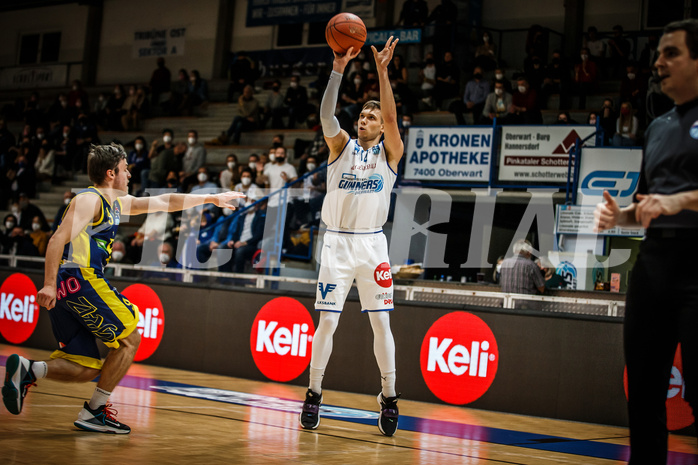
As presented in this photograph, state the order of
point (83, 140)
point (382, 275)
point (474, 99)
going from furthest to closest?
point (83, 140)
point (474, 99)
point (382, 275)

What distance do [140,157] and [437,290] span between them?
10.9 metres

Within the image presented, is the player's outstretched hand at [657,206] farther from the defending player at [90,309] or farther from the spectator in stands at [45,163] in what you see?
the spectator in stands at [45,163]

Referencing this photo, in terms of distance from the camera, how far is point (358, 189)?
600 centimetres

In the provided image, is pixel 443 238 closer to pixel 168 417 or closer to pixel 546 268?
pixel 546 268

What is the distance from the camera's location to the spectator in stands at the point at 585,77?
1573 centimetres

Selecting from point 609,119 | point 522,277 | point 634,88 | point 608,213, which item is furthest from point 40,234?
point 608,213

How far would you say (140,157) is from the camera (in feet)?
57.9

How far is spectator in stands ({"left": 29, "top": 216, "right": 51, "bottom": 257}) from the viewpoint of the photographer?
15.2m

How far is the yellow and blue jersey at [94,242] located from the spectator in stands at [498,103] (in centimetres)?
1068

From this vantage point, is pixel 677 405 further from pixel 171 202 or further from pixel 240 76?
pixel 240 76

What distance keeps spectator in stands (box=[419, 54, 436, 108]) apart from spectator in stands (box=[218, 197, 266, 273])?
6290 mm

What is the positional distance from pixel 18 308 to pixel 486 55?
10.8m

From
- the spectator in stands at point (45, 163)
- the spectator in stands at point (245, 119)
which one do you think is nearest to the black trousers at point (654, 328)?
the spectator in stands at point (245, 119)

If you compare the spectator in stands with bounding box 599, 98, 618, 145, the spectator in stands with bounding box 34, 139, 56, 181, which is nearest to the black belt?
the spectator in stands with bounding box 599, 98, 618, 145
